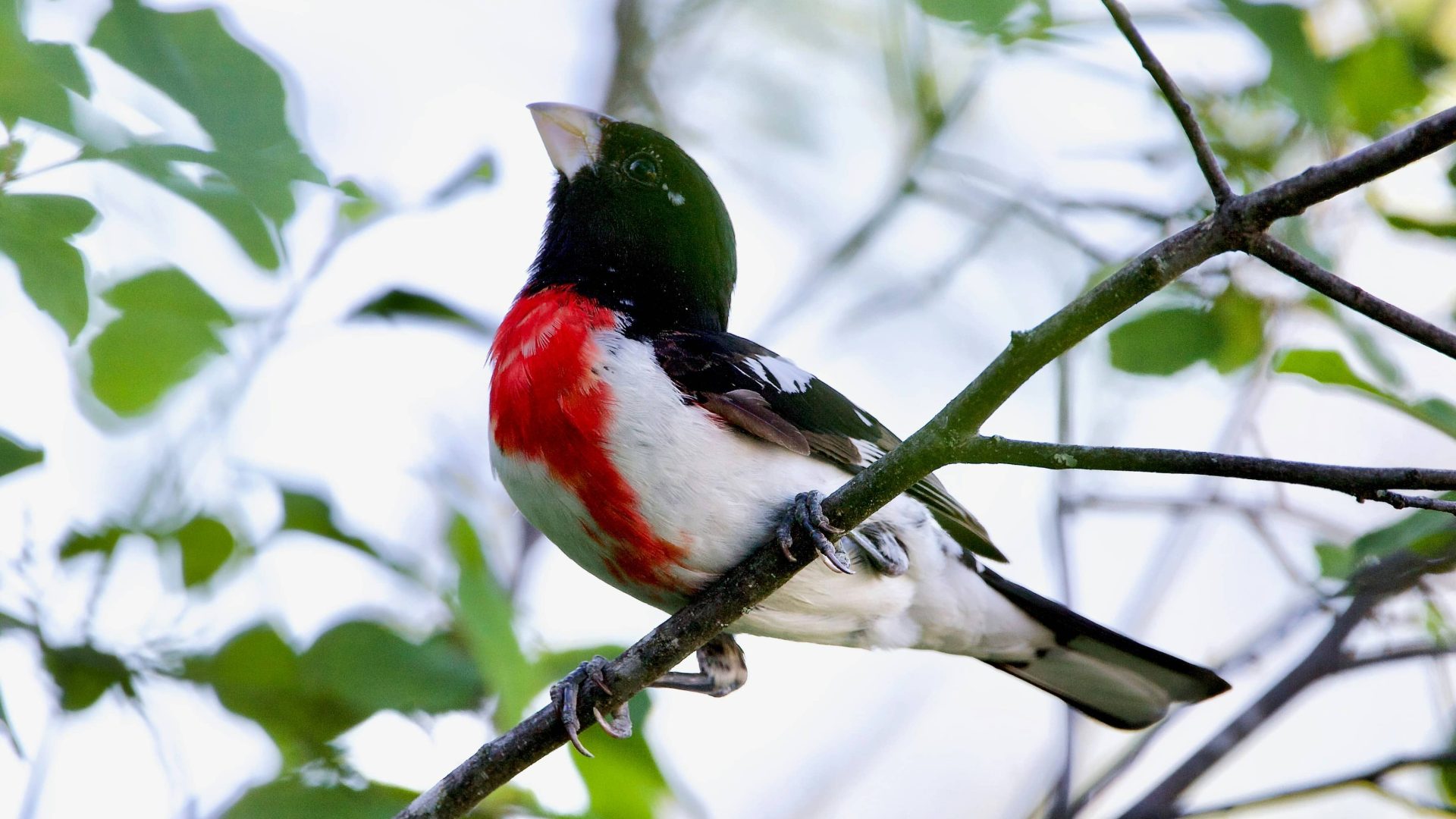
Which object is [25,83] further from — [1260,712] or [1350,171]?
[1260,712]

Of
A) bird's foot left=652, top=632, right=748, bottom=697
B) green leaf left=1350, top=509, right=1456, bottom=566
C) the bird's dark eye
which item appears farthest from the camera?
the bird's dark eye

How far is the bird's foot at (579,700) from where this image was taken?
10.6ft

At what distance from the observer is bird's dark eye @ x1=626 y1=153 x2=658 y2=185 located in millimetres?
4375

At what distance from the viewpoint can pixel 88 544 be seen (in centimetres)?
344

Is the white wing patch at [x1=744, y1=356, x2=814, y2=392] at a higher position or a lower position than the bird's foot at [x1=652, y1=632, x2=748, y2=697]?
higher

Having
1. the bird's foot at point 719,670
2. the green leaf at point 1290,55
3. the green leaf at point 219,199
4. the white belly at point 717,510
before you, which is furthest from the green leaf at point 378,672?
the green leaf at point 1290,55

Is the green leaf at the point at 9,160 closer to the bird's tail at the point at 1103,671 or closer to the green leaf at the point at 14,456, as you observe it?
the green leaf at the point at 14,456

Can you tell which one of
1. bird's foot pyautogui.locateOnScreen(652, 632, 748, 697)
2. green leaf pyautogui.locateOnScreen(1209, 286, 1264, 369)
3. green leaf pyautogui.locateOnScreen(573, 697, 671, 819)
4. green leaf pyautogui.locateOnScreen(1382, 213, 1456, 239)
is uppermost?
green leaf pyautogui.locateOnScreen(1382, 213, 1456, 239)

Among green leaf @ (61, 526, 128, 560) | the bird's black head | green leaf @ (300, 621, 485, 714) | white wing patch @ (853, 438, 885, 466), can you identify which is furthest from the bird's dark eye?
green leaf @ (61, 526, 128, 560)

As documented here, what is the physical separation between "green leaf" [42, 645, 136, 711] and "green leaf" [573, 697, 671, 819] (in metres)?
1.21

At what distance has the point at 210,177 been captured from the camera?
7.23 ft

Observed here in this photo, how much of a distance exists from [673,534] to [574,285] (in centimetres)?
104

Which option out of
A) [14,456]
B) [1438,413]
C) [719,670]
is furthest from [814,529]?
[14,456]

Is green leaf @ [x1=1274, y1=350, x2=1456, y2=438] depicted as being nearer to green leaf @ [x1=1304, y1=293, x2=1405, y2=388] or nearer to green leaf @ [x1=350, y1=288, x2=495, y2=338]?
green leaf @ [x1=1304, y1=293, x2=1405, y2=388]
